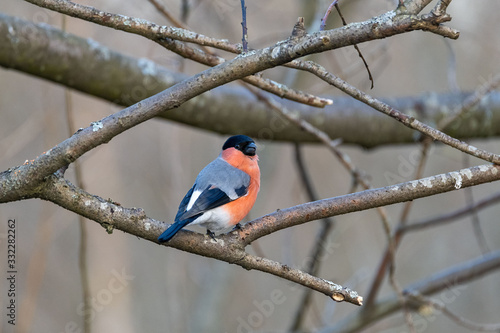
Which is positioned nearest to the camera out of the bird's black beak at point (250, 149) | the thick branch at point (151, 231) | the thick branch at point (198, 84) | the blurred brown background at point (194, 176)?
the thick branch at point (198, 84)

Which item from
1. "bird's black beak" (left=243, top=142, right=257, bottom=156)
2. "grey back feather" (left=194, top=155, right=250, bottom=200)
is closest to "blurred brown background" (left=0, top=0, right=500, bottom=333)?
"bird's black beak" (left=243, top=142, right=257, bottom=156)

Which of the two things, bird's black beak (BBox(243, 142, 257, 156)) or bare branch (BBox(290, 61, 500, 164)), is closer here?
bare branch (BBox(290, 61, 500, 164))

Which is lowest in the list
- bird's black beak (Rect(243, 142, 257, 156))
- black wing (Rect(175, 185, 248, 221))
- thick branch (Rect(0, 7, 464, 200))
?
thick branch (Rect(0, 7, 464, 200))

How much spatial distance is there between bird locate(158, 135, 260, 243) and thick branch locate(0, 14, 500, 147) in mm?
751

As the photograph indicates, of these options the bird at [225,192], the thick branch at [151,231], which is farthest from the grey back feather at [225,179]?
the thick branch at [151,231]

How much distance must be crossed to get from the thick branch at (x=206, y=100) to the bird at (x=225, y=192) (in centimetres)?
75

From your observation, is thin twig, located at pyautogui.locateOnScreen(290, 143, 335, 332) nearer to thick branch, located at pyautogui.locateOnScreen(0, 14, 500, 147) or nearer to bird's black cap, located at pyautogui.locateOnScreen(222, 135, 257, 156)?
thick branch, located at pyautogui.locateOnScreen(0, 14, 500, 147)

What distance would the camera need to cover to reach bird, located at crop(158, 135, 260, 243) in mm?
2272

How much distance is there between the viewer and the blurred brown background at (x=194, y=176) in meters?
4.68

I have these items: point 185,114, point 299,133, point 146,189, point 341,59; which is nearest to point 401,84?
point 341,59

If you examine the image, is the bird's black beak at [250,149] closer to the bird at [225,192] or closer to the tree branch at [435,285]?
the bird at [225,192]

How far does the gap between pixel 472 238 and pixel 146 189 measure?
4.82 m

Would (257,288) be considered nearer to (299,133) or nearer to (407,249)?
(407,249)

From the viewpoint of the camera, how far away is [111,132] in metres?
1.61
